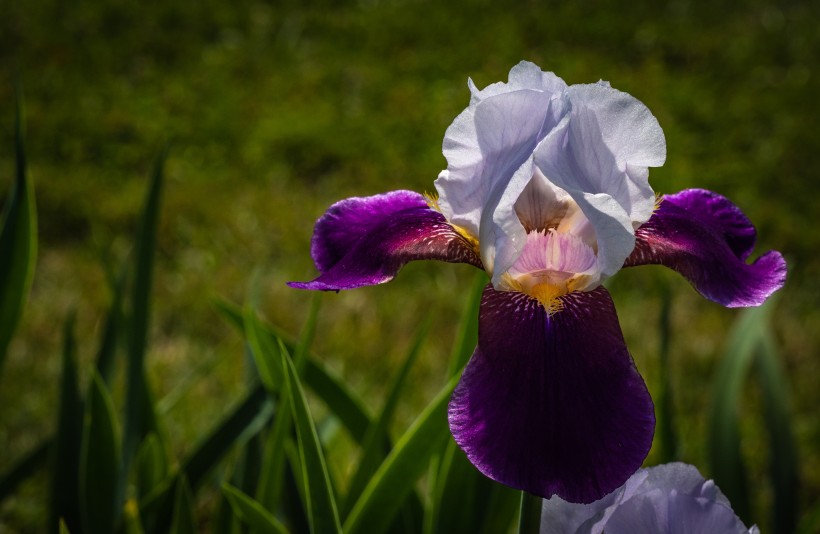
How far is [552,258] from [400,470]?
364 mm

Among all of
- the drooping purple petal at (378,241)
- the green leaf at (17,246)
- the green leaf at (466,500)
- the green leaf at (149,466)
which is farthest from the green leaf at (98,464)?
the drooping purple petal at (378,241)

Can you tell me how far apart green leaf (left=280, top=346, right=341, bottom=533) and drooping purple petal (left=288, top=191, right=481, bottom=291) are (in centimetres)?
13

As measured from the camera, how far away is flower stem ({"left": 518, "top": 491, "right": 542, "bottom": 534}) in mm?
704

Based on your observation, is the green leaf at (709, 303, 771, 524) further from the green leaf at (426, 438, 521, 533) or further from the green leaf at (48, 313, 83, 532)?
the green leaf at (48, 313, 83, 532)

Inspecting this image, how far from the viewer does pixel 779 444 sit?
1.53 metres

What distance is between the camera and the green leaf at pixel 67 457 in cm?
132

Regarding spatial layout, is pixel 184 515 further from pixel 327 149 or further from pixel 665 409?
pixel 327 149

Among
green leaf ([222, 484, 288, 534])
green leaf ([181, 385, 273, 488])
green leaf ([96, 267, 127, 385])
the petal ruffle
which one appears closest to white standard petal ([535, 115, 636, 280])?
the petal ruffle

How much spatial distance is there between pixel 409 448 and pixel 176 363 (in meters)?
1.65

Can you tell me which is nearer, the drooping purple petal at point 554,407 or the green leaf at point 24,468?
the drooping purple petal at point 554,407

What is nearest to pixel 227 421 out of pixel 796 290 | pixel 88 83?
pixel 796 290

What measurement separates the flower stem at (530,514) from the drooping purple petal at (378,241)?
19 centimetres

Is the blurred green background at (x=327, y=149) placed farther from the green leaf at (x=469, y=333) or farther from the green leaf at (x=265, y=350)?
the green leaf at (x=469, y=333)

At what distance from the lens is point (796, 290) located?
9.92ft
